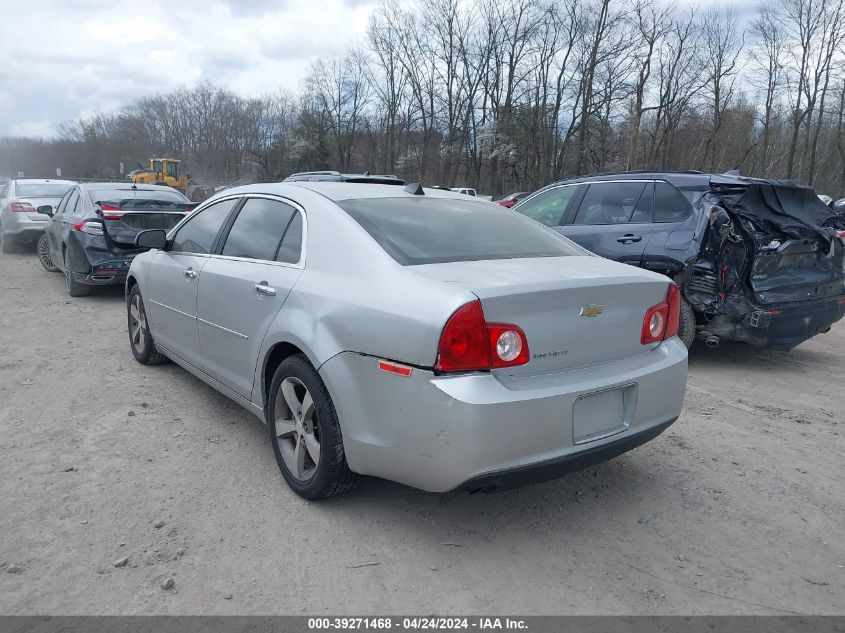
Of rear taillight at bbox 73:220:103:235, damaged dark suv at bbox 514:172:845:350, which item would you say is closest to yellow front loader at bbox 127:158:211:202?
rear taillight at bbox 73:220:103:235

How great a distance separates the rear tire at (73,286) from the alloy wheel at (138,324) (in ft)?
11.6

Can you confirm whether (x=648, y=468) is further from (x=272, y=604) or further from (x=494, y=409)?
(x=272, y=604)

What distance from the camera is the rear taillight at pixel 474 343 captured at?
7.99 feet

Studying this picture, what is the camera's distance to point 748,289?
5.40m

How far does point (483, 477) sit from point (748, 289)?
13.1ft

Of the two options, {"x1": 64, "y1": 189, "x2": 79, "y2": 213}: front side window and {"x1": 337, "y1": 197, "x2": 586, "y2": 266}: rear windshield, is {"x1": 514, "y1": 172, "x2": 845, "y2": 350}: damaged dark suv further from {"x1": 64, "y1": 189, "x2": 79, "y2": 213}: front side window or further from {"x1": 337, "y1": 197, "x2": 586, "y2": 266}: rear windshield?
{"x1": 64, "y1": 189, "x2": 79, "y2": 213}: front side window

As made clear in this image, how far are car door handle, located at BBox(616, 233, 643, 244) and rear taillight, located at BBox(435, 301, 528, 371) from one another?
12.8 feet

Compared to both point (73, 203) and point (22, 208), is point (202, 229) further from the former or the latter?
point (22, 208)

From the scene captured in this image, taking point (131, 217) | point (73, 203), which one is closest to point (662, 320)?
point (131, 217)

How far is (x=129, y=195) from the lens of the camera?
28.9 feet

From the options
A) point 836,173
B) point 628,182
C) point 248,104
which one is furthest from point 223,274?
point 248,104

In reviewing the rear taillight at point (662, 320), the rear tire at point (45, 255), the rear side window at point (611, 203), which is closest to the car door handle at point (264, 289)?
the rear taillight at point (662, 320)

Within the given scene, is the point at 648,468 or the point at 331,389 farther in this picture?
the point at 648,468
